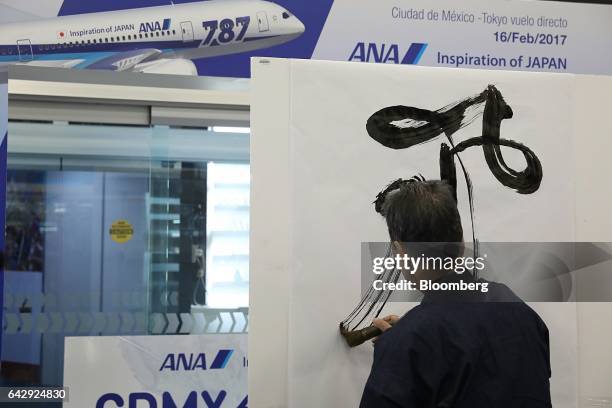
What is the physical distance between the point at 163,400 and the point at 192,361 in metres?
0.16

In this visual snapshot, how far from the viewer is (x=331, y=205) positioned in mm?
1804

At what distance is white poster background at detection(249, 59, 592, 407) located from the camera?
5.79ft

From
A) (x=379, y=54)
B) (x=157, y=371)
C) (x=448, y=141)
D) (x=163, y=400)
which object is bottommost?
(x=163, y=400)

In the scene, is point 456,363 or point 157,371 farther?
point 157,371

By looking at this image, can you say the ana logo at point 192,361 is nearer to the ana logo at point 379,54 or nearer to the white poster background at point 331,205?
the white poster background at point 331,205

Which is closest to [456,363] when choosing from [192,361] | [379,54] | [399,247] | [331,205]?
[399,247]

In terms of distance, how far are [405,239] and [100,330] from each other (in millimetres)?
1546

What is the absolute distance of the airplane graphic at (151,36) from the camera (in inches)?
98.3

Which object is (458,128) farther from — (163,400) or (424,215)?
(163,400)

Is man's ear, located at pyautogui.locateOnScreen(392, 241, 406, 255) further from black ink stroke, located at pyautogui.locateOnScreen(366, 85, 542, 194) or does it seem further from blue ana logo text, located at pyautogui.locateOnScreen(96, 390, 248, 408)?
blue ana logo text, located at pyautogui.locateOnScreen(96, 390, 248, 408)

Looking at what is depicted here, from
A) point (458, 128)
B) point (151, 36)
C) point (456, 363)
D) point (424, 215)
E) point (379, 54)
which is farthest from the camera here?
point (379, 54)

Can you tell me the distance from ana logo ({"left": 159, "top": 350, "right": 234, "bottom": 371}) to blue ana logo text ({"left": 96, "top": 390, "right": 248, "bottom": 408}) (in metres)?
0.09

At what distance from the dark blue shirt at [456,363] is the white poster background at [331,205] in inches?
14.4

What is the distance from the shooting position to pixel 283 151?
1792mm
